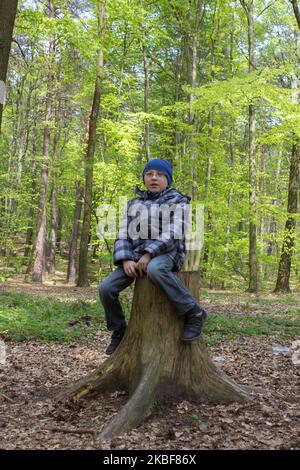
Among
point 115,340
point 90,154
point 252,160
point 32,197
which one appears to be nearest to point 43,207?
point 90,154

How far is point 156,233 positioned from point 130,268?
1.35ft

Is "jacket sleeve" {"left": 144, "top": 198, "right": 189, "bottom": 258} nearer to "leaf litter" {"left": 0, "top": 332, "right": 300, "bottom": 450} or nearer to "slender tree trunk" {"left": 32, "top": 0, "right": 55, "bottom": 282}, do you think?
"leaf litter" {"left": 0, "top": 332, "right": 300, "bottom": 450}

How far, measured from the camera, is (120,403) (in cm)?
411

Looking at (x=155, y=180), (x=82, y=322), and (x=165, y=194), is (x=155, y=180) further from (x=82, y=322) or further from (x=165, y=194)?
(x=82, y=322)

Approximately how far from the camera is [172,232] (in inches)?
158

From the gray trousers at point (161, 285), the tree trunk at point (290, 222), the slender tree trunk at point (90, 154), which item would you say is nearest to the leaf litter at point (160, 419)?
the gray trousers at point (161, 285)

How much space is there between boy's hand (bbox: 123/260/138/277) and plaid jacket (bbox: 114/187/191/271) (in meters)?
0.06

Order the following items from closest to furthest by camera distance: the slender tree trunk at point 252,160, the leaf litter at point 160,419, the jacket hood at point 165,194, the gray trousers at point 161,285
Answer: the leaf litter at point 160,419 → the gray trousers at point 161,285 → the jacket hood at point 165,194 → the slender tree trunk at point 252,160

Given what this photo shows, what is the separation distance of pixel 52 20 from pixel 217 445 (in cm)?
1063

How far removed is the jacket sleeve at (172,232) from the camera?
12.9 ft

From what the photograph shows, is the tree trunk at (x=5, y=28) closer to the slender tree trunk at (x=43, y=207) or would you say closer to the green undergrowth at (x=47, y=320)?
the green undergrowth at (x=47, y=320)

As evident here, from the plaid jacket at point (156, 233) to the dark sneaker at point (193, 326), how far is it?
1.46 ft

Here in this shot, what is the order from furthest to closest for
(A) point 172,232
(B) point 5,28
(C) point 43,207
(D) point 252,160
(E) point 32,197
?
1. (E) point 32,197
2. (C) point 43,207
3. (D) point 252,160
4. (B) point 5,28
5. (A) point 172,232

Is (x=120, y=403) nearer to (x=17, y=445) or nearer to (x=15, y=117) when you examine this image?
(x=17, y=445)
